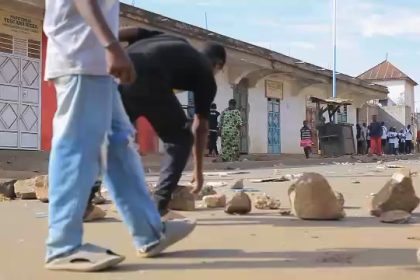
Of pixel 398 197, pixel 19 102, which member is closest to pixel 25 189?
pixel 398 197

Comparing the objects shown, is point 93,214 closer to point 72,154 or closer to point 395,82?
point 72,154

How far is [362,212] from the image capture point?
5.63 m

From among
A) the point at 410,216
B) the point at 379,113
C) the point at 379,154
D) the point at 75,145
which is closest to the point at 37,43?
the point at 410,216

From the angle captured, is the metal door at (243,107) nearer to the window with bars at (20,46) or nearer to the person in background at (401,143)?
the window with bars at (20,46)

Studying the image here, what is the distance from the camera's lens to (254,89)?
973 inches

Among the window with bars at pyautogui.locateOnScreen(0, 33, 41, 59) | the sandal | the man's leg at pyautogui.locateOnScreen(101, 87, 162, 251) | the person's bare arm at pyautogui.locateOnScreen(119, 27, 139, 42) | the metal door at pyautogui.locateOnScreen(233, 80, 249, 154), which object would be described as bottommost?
the sandal

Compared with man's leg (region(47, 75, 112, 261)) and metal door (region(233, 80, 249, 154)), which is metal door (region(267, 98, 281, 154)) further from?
man's leg (region(47, 75, 112, 261))

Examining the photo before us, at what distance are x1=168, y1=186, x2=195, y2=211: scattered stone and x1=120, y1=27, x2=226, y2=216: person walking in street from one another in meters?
1.14

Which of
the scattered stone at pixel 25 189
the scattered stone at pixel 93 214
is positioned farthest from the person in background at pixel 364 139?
the scattered stone at pixel 93 214

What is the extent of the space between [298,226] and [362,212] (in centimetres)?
123

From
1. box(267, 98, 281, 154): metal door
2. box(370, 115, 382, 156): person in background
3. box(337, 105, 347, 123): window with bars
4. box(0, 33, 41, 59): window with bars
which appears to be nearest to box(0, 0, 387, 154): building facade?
box(267, 98, 281, 154): metal door

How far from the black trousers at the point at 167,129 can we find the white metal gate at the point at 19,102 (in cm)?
1139

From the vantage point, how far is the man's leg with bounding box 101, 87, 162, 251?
322 centimetres

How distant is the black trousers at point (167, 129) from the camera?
4078 mm
